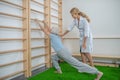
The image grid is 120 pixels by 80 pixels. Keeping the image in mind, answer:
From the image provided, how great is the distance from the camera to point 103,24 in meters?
4.79

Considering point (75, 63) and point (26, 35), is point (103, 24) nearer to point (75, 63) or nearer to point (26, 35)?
point (75, 63)

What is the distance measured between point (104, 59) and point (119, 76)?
54.4 inches

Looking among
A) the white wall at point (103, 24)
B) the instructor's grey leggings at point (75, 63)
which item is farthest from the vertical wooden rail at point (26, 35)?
the white wall at point (103, 24)

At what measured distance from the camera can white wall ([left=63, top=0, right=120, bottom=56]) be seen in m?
4.62

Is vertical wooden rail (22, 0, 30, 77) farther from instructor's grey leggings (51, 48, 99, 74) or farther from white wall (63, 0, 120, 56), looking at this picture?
white wall (63, 0, 120, 56)

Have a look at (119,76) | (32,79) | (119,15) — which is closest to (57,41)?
(32,79)

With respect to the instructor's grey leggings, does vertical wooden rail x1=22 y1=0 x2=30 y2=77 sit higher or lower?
higher

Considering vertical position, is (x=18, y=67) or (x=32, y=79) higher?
(x=18, y=67)

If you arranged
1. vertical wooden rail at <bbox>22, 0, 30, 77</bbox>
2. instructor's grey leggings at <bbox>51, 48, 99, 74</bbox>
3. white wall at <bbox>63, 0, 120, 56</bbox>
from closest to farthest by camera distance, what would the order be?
instructor's grey leggings at <bbox>51, 48, 99, 74</bbox> < vertical wooden rail at <bbox>22, 0, 30, 77</bbox> < white wall at <bbox>63, 0, 120, 56</bbox>

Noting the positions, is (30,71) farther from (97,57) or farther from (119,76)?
(97,57)

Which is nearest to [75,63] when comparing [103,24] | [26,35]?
[26,35]

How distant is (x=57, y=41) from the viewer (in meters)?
3.49

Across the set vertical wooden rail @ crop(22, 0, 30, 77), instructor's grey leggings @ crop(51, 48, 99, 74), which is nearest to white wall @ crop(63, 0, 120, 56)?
instructor's grey leggings @ crop(51, 48, 99, 74)

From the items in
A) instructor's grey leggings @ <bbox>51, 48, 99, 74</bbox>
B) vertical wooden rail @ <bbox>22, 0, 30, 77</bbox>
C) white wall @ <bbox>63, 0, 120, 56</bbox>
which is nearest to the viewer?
instructor's grey leggings @ <bbox>51, 48, 99, 74</bbox>
